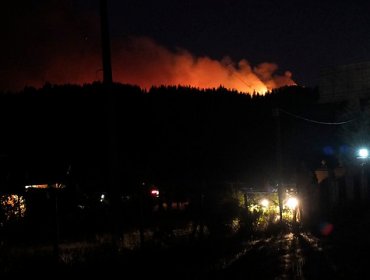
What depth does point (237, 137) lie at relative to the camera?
213ft

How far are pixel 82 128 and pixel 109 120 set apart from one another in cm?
4683

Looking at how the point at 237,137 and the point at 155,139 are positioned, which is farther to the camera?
the point at 237,137

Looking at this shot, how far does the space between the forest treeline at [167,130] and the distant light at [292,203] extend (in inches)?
1171

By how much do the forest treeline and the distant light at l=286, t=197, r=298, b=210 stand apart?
97.6 ft

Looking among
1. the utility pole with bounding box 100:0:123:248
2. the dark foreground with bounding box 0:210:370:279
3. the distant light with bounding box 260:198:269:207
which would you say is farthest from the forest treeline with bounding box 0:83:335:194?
the utility pole with bounding box 100:0:123:248

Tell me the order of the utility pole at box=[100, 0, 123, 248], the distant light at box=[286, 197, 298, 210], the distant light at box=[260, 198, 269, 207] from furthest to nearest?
the distant light at box=[260, 198, 269, 207] < the distant light at box=[286, 197, 298, 210] < the utility pole at box=[100, 0, 123, 248]

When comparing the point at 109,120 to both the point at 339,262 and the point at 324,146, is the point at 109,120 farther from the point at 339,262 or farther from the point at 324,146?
the point at 324,146

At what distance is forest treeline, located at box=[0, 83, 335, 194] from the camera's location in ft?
182

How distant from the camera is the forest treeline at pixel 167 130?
5541cm

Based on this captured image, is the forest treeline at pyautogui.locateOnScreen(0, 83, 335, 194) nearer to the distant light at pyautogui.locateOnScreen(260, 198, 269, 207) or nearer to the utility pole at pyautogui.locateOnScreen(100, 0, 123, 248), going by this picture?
the distant light at pyautogui.locateOnScreen(260, 198, 269, 207)

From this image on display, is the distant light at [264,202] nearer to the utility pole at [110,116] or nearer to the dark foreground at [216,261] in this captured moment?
the dark foreground at [216,261]

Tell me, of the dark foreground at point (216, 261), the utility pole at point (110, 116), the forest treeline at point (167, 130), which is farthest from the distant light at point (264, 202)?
the forest treeline at point (167, 130)

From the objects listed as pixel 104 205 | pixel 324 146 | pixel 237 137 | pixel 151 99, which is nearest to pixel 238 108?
pixel 237 137

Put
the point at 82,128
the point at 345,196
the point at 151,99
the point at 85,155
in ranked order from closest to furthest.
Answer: the point at 345,196 < the point at 85,155 < the point at 82,128 < the point at 151,99
